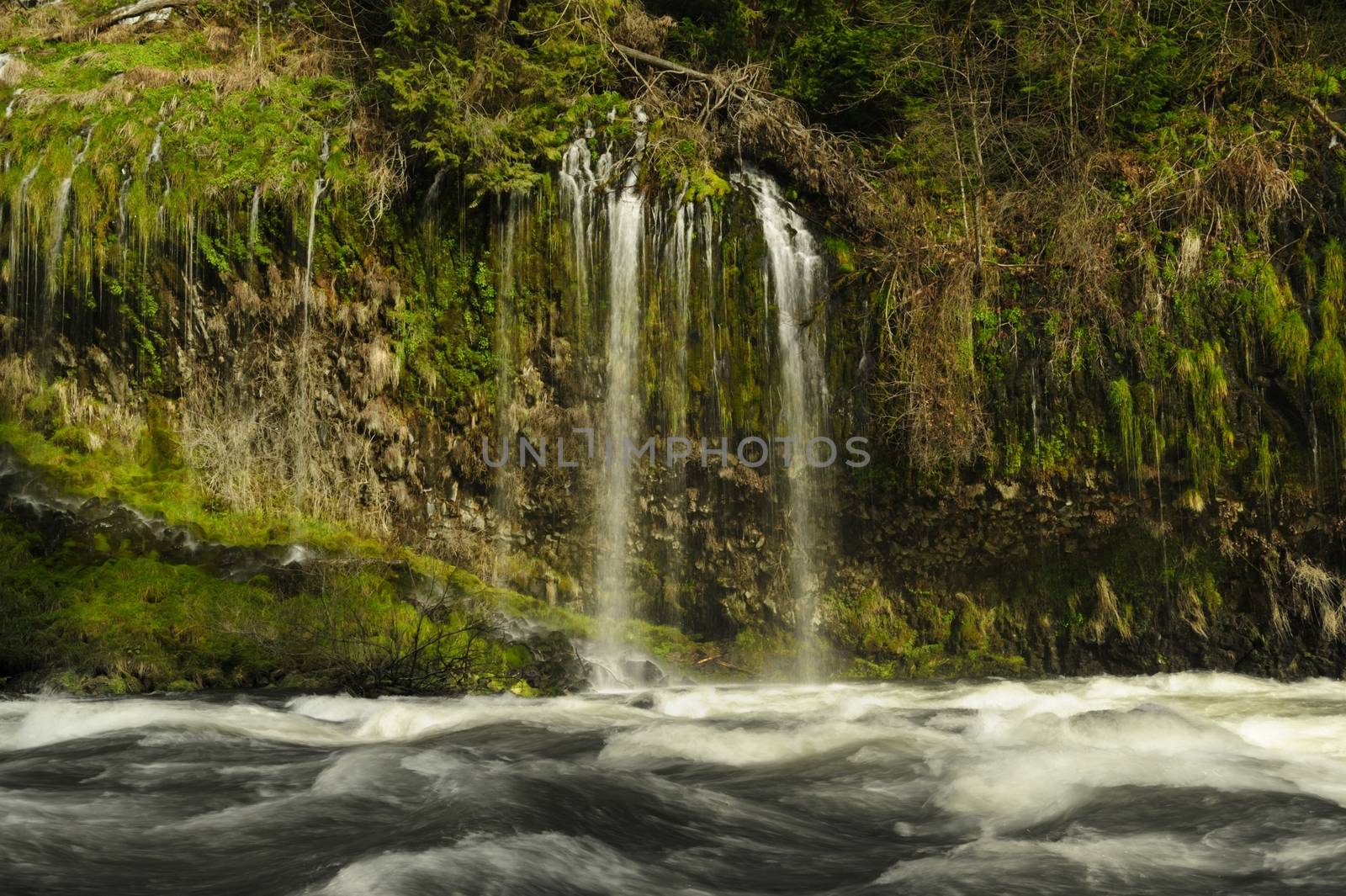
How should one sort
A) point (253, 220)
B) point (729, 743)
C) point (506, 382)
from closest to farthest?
point (729, 743), point (506, 382), point (253, 220)

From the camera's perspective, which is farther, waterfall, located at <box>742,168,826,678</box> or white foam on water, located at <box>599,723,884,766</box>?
waterfall, located at <box>742,168,826,678</box>

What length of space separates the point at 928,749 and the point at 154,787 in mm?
4101

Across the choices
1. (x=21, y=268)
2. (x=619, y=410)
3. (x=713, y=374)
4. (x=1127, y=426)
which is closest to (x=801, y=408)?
(x=713, y=374)

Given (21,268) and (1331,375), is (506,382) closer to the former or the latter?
(21,268)

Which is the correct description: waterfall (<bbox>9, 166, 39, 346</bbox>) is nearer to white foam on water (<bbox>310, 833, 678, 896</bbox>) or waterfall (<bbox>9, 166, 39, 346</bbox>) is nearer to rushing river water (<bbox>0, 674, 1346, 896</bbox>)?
rushing river water (<bbox>0, 674, 1346, 896</bbox>)

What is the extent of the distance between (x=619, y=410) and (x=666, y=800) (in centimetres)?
543

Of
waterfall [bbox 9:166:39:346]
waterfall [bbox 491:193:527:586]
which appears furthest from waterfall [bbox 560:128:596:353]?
waterfall [bbox 9:166:39:346]

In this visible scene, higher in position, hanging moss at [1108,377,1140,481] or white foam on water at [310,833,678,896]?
hanging moss at [1108,377,1140,481]

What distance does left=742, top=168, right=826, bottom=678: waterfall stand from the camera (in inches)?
391

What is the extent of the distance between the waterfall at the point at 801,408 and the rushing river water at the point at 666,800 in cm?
256

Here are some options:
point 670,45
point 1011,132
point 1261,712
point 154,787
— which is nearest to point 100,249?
point 670,45

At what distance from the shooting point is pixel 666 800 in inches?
203

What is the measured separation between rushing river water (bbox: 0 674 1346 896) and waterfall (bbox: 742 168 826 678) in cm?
256

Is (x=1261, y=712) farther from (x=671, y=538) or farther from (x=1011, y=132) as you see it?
(x=1011, y=132)
